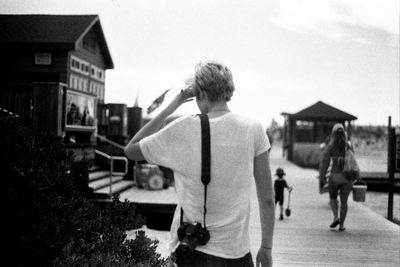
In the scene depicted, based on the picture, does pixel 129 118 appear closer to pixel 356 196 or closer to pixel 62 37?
→ pixel 62 37

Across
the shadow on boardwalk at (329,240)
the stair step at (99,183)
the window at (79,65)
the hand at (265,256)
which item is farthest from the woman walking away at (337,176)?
the window at (79,65)

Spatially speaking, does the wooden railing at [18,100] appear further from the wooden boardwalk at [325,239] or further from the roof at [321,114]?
the roof at [321,114]

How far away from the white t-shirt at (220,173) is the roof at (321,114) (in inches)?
1421

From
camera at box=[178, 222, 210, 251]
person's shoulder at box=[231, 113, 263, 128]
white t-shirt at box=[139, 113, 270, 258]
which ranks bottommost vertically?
camera at box=[178, 222, 210, 251]

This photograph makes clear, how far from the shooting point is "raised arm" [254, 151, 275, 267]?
243cm

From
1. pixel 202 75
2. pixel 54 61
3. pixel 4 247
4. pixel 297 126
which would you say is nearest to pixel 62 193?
pixel 4 247

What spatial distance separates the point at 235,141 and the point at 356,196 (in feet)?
29.0

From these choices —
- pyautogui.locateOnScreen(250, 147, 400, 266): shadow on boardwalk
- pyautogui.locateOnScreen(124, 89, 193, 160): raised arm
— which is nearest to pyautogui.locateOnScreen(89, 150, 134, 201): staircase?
pyautogui.locateOnScreen(250, 147, 400, 266): shadow on boardwalk

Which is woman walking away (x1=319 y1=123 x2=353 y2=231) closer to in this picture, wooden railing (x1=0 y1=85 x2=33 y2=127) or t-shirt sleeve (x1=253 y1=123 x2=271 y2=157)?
wooden railing (x1=0 y1=85 x2=33 y2=127)

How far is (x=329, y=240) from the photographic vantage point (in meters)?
8.38

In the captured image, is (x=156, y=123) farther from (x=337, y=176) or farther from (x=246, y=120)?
(x=337, y=176)

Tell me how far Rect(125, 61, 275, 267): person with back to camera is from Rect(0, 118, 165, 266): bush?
79cm

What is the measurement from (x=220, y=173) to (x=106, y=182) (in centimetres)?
1131

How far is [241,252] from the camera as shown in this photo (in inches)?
92.6
